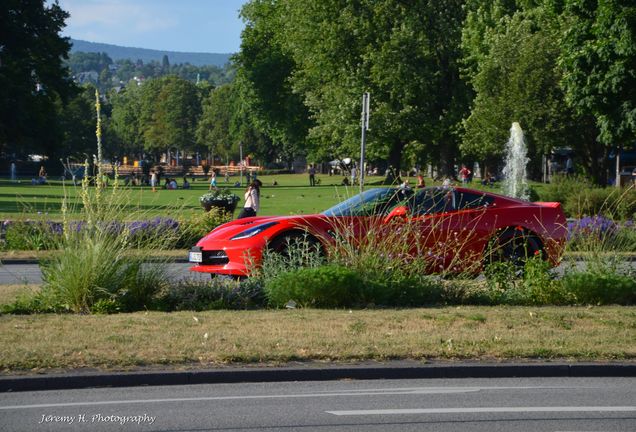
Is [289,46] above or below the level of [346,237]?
above

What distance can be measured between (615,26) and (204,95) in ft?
464

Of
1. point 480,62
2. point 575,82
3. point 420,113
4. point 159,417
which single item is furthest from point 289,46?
point 159,417

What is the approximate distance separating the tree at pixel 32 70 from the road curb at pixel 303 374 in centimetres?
4825

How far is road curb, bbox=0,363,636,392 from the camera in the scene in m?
9.28

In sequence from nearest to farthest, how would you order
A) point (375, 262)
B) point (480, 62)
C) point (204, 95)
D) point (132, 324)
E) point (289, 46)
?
point (132, 324) < point (375, 262) < point (480, 62) < point (289, 46) < point (204, 95)

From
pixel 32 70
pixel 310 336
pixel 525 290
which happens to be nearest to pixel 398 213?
pixel 525 290

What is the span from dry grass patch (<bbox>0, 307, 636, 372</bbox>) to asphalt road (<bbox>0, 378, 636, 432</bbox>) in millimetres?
633

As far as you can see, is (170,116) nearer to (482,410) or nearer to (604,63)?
(604,63)

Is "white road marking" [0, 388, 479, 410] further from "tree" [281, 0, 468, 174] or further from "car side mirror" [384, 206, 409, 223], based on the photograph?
"tree" [281, 0, 468, 174]

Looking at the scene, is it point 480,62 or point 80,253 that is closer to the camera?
point 80,253

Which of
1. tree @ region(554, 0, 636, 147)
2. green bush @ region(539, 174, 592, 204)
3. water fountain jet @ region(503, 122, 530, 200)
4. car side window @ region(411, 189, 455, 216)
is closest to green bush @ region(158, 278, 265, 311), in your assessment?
car side window @ region(411, 189, 455, 216)

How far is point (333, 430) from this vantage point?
25.2 feet

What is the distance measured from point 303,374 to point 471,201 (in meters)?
7.86

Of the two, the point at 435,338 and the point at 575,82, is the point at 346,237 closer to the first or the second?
the point at 435,338
